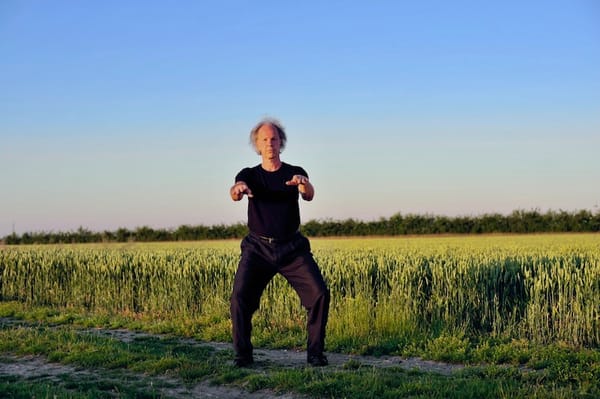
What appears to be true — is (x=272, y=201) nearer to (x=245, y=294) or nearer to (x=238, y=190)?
(x=238, y=190)

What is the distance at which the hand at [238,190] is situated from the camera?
6.76 metres

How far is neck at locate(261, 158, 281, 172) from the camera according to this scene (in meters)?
7.15

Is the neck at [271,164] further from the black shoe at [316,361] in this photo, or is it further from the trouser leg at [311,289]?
the black shoe at [316,361]

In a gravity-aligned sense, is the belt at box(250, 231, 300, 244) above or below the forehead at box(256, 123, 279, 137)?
below

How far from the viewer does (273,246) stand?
7.06 m

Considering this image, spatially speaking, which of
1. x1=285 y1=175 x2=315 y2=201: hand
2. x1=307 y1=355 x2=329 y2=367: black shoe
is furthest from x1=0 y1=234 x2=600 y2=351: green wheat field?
x1=285 y1=175 x2=315 y2=201: hand

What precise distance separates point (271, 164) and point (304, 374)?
2243 millimetres

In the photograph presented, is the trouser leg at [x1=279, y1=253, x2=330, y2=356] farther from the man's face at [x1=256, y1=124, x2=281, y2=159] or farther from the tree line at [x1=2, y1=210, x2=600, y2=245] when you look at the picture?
the tree line at [x1=2, y1=210, x2=600, y2=245]

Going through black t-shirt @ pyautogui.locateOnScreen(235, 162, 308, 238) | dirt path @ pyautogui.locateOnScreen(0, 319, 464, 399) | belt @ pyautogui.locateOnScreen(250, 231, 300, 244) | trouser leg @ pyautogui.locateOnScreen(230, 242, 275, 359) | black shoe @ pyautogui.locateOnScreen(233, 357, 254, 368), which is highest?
black t-shirt @ pyautogui.locateOnScreen(235, 162, 308, 238)

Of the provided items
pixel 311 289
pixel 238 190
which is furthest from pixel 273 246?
pixel 238 190

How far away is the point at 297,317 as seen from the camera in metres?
11.1

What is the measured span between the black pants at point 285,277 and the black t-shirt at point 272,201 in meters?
0.14

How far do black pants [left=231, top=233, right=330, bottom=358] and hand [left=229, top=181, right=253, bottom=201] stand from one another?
1.96 ft

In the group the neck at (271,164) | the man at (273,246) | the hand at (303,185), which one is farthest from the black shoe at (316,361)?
the neck at (271,164)
